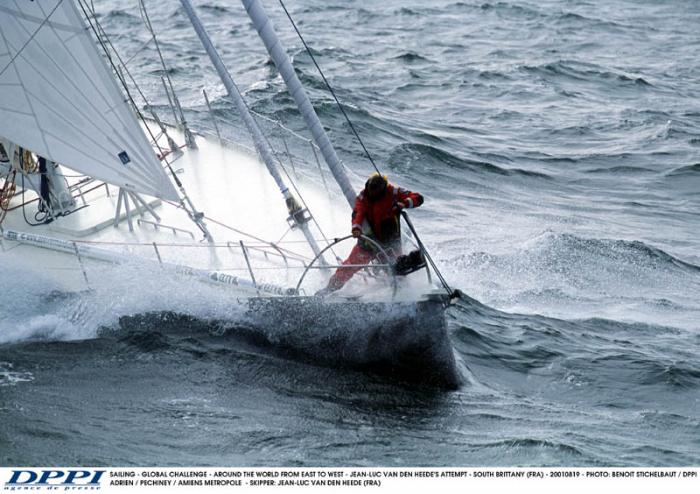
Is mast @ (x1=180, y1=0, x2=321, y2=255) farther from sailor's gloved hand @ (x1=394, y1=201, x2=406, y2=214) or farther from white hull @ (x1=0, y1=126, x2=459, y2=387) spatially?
sailor's gloved hand @ (x1=394, y1=201, x2=406, y2=214)

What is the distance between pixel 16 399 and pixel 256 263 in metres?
2.44

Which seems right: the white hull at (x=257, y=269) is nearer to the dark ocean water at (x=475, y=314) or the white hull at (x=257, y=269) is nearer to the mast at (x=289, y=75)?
the dark ocean water at (x=475, y=314)

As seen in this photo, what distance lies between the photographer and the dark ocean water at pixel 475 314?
7.08m

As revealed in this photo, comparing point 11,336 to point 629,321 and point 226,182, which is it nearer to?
point 226,182

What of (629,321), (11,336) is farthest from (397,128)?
(11,336)

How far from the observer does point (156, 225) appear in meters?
9.53

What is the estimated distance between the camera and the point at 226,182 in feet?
35.4

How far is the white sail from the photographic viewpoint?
28.6 feet

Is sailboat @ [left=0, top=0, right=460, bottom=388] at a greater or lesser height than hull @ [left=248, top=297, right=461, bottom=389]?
greater
